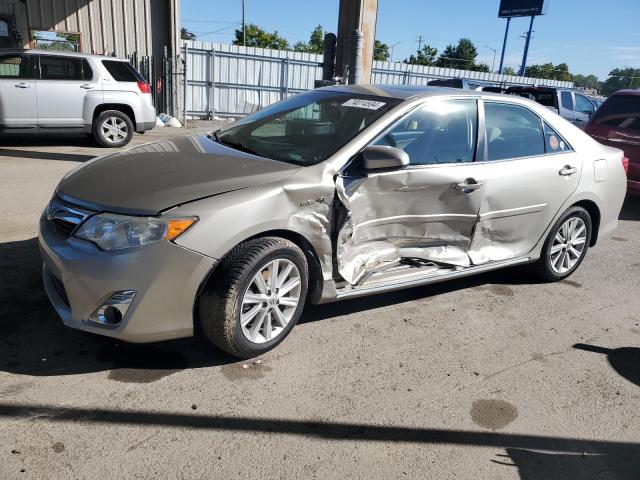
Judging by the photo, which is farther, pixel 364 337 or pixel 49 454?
pixel 364 337

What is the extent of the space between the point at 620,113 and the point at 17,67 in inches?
388

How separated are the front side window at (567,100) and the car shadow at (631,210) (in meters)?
5.21

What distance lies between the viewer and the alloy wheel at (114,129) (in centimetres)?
1017

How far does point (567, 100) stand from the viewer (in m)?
13.9

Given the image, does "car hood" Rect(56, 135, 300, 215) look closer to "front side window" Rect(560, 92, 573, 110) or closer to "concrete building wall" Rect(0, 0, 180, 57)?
"front side window" Rect(560, 92, 573, 110)

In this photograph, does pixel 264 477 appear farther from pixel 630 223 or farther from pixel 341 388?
pixel 630 223

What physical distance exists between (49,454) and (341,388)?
4.86 ft

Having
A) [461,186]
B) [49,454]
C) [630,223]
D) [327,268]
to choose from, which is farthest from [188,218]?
[630,223]

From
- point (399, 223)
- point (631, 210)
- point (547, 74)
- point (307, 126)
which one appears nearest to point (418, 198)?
point (399, 223)

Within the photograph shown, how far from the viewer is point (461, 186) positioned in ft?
12.7

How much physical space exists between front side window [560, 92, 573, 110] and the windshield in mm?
11433

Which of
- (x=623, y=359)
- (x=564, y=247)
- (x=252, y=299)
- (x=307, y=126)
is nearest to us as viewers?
(x=252, y=299)

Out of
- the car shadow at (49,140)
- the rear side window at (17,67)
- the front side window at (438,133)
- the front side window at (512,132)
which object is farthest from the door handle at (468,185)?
the car shadow at (49,140)

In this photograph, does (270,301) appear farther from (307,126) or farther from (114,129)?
(114,129)
